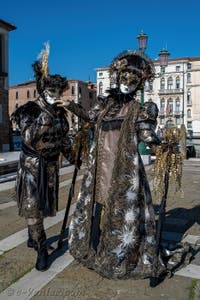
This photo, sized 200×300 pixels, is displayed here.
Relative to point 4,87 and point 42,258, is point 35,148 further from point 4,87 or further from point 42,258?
point 4,87

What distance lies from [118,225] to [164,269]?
0.60 metres

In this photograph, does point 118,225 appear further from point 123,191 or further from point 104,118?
point 104,118

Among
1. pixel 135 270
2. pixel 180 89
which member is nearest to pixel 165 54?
pixel 135 270

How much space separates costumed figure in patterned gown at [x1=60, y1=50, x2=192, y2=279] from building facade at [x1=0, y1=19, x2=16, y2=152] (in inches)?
745

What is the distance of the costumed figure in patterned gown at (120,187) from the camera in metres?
3.18

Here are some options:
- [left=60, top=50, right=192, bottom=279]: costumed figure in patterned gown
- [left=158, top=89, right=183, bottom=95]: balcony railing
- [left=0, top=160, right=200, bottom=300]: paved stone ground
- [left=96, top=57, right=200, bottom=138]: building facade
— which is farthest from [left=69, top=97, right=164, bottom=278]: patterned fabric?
[left=158, top=89, right=183, bottom=95]: balcony railing

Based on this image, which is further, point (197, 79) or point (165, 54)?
point (197, 79)

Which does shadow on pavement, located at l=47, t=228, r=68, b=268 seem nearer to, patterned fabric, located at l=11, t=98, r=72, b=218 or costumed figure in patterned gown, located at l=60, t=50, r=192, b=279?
costumed figure in patterned gown, located at l=60, t=50, r=192, b=279

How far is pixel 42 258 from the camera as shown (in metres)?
3.48

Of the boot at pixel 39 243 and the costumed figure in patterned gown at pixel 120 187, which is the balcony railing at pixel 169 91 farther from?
the boot at pixel 39 243

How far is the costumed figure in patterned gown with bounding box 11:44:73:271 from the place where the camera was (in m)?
3.48

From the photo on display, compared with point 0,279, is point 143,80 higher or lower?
higher

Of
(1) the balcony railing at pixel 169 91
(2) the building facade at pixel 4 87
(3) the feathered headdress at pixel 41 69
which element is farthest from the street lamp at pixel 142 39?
(1) the balcony railing at pixel 169 91

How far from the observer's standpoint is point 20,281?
10.6 feet
